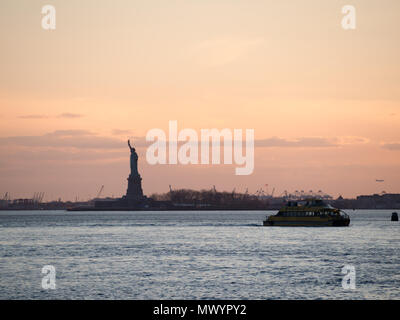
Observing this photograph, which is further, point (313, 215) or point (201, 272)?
point (313, 215)

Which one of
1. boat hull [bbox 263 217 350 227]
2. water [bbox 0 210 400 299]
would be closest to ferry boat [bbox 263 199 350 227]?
boat hull [bbox 263 217 350 227]

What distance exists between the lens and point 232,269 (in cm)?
5512

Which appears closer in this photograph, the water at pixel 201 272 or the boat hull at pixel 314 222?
the water at pixel 201 272

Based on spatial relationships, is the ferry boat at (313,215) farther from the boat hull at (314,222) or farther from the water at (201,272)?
the water at (201,272)

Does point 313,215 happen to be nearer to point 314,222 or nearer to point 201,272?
point 314,222

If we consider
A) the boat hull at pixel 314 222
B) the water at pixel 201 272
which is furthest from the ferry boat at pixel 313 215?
the water at pixel 201 272

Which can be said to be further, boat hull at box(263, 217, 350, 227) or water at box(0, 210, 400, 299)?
boat hull at box(263, 217, 350, 227)

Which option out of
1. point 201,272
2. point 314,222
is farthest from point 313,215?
point 201,272

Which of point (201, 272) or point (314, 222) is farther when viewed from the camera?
point (314, 222)

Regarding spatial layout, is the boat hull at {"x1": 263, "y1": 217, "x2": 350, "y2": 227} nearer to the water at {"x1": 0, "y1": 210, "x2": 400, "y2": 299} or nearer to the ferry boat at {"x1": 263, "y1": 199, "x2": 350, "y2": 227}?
the ferry boat at {"x1": 263, "y1": 199, "x2": 350, "y2": 227}
